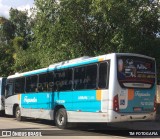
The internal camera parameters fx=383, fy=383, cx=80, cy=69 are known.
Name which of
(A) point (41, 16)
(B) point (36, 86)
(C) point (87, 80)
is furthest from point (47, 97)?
(A) point (41, 16)

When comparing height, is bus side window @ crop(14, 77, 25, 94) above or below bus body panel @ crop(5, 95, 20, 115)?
above

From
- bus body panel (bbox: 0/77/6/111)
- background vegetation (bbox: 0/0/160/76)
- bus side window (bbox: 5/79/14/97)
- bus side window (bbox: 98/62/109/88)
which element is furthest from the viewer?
bus body panel (bbox: 0/77/6/111)

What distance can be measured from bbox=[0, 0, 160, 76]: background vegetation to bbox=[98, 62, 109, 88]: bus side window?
5.42 metres

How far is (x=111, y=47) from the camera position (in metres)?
20.6

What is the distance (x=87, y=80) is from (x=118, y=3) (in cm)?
608

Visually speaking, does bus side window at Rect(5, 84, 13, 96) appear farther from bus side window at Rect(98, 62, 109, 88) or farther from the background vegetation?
bus side window at Rect(98, 62, 109, 88)

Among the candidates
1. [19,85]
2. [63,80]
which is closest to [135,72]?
[63,80]

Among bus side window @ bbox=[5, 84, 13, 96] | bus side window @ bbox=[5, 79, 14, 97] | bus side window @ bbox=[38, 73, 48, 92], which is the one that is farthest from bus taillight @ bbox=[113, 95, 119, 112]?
bus side window @ bbox=[5, 84, 13, 96]

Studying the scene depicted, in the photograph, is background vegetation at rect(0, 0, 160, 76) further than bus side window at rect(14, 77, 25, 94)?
No

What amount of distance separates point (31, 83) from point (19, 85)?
1775mm

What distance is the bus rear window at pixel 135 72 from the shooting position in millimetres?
13336

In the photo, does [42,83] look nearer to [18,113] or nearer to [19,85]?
[19,85]

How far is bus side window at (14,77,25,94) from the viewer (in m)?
20.5

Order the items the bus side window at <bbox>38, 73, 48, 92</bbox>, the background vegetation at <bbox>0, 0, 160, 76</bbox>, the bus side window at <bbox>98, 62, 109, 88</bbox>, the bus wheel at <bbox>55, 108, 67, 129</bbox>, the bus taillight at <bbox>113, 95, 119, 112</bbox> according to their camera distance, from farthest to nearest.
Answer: the background vegetation at <bbox>0, 0, 160, 76</bbox>, the bus side window at <bbox>38, 73, 48, 92</bbox>, the bus wheel at <bbox>55, 108, 67, 129</bbox>, the bus side window at <bbox>98, 62, 109, 88</bbox>, the bus taillight at <bbox>113, 95, 119, 112</bbox>
